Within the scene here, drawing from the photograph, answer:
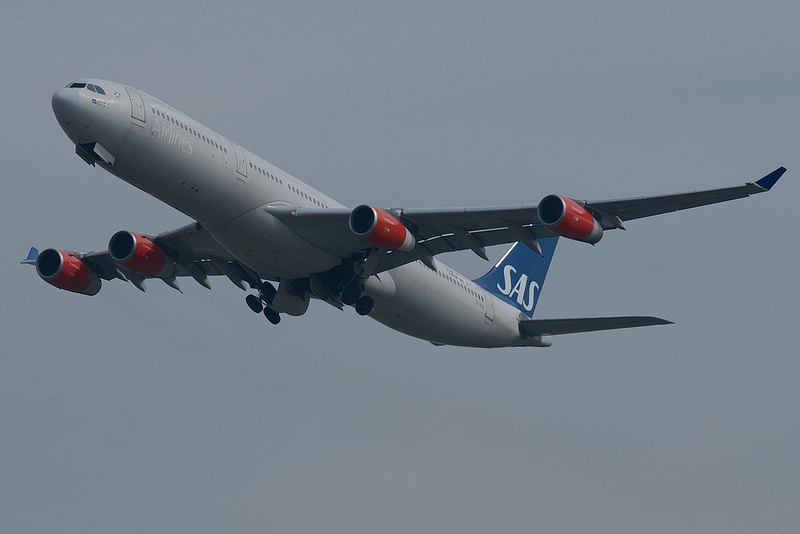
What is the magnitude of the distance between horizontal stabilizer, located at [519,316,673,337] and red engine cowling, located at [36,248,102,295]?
788 inches

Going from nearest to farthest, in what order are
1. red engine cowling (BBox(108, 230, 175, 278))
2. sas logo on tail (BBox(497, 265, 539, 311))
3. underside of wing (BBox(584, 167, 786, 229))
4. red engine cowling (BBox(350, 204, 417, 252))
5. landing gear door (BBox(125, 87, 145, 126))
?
underside of wing (BBox(584, 167, 786, 229)) < landing gear door (BBox(125, 87, 145, 126)) < red engine cowling (BBox(350, 204, 417, 252)) < red engine cowling (BBox(108, 230, 175, 278)) < sas logo on tail (BBox(497, 265, 539, 311))

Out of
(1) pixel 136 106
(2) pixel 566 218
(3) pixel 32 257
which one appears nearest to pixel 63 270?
(3) pixel 32 257

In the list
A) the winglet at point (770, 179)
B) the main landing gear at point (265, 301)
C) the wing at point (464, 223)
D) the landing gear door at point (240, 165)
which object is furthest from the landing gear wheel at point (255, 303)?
the winglet at point (770, 179)

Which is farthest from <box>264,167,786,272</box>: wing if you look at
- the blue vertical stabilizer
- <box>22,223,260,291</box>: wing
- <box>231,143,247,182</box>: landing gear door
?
the blue vertical stabilizer

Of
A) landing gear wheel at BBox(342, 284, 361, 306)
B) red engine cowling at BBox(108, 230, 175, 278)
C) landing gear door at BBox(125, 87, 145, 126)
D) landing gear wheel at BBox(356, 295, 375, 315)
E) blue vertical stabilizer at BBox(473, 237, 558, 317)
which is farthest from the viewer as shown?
blue vertical stabilizer at BBox(473, 237, 558, 317)

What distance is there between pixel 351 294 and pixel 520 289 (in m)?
14.7

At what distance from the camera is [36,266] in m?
49.8

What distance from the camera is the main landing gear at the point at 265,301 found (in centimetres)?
4788

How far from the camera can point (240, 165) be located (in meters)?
41.6

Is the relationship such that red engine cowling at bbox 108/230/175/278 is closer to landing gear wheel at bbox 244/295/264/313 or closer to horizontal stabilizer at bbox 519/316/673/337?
landing gear wheel at bbox 244/295/264/313

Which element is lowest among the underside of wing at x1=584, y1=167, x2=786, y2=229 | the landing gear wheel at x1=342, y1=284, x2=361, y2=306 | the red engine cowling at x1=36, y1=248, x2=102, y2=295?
the red engine cowling at x1=36, y1=248, x2=102, y2=295

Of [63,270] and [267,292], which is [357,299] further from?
[63,270]

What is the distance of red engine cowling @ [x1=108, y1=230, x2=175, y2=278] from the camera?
46.4 meters

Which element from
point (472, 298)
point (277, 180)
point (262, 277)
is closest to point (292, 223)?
point (277, 180)
